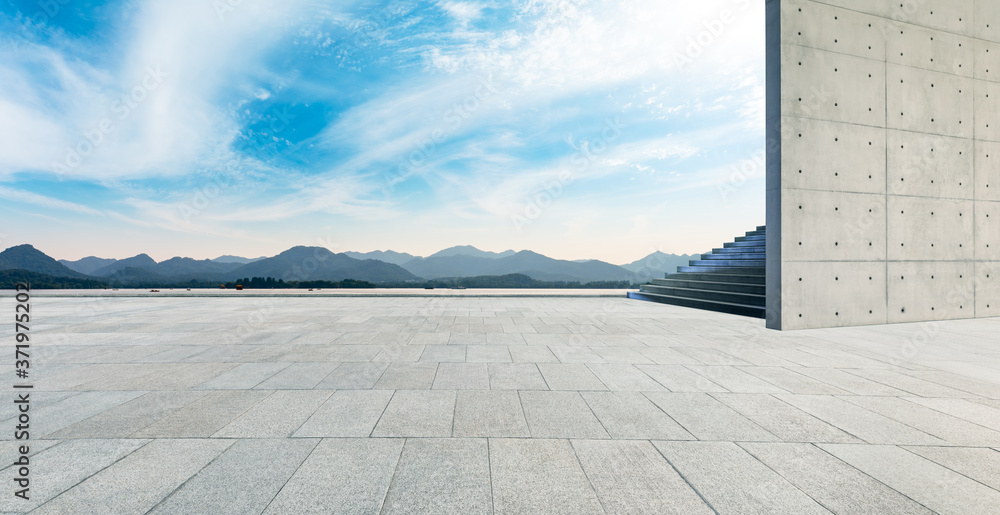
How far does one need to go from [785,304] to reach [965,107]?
33.8ft

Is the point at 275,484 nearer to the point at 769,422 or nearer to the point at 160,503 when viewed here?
the point at 160,503

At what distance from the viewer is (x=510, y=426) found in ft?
15.3

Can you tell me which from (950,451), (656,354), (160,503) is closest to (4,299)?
(160,503)

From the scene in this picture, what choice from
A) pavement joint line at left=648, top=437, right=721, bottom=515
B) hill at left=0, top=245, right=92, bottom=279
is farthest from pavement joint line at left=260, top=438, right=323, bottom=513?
hill at left=0, top=245, right=92, bottom=279

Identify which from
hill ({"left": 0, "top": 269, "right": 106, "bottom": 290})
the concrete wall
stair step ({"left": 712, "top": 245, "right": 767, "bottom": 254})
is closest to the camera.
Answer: the concrete wall

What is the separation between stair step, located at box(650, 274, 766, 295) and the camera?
50.3 ft

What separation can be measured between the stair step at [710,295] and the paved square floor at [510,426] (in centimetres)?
518

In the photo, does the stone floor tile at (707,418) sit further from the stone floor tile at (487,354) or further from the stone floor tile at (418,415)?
the stone floor tile at (487,354)

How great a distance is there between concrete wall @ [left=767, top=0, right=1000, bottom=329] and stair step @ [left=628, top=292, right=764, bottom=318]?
101 inches

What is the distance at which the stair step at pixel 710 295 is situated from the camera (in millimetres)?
14951

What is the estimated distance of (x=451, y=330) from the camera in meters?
11.3

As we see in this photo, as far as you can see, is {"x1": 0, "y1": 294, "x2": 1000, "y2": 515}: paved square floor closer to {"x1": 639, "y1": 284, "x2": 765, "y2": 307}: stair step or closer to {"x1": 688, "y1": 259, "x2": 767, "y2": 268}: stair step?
{"x1": 639, "y1": 284, "x2": 765, "y2": 307}: stair step

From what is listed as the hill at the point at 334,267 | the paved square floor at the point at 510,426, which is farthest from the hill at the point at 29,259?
the paved square floor at the point at 510,426

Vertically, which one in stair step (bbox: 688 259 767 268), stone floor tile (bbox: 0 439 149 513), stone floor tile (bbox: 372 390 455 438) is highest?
stair step (bbox: 688 259 767 268)
